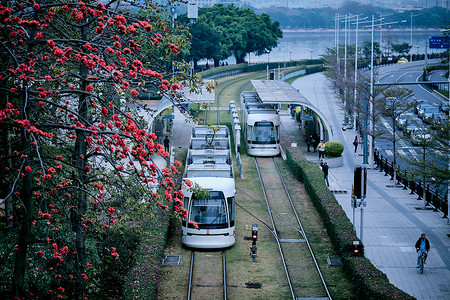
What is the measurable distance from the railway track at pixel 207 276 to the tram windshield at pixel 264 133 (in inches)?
653

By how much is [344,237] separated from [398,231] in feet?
18.4

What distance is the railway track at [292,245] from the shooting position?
2044cm

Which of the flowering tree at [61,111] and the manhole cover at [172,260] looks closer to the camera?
the flowering tree at [61,111]

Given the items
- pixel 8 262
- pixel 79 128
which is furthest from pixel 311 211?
pixel 79 128

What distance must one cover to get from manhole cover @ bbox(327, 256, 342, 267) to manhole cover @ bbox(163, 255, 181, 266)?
208 inches

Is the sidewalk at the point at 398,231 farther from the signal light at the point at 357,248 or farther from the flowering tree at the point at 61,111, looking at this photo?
the flowering tree at the point at 61,111

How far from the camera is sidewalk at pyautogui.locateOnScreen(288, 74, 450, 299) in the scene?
Result: 2130cm

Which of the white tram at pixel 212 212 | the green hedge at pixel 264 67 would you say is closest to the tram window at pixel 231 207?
the white tram at pixel 212 212

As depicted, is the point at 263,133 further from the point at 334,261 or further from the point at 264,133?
the point at 334,261

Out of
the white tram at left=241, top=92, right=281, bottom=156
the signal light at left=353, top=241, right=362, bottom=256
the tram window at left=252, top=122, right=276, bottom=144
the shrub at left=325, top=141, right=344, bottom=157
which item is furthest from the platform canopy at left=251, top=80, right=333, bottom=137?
the signal light at left=353, top=241, right=362, bottom=256

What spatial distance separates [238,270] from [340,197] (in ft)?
41.2

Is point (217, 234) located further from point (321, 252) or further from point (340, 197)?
point (340, 197)

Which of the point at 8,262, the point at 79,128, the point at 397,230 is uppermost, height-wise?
the point at 79,128

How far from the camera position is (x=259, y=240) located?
82.8ft
